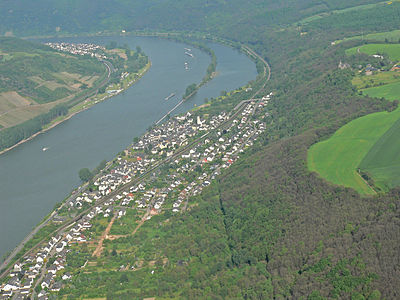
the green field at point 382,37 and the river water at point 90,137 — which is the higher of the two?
the green field at point 382,37

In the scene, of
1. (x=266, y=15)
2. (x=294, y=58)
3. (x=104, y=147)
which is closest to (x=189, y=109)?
(x=104, y=147)

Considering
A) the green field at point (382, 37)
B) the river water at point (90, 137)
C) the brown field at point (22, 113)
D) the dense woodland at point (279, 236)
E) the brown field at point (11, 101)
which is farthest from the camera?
the green field at point (382, 37)

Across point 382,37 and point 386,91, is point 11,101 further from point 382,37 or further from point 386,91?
point 382,37

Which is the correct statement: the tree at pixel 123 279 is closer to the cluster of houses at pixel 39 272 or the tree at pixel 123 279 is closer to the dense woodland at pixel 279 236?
the dense woodland at pixel 279 236

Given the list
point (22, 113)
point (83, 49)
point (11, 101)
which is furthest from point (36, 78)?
point (83, 49)

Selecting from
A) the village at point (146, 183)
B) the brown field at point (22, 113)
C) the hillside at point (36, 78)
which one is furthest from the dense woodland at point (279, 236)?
the hillside at point (36, 78)

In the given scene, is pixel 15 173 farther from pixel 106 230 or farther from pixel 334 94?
pixel 334 94
